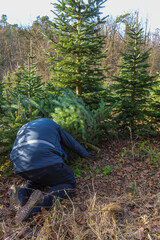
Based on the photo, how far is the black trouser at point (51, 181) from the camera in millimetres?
2737

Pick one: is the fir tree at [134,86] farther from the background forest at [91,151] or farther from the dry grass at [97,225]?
the dry grass at [97,225]

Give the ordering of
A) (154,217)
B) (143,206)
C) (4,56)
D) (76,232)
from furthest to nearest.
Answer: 1. (4,56)
2. (143,206)
3. (154,217)
4. (76,232)

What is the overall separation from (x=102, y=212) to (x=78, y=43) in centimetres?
472

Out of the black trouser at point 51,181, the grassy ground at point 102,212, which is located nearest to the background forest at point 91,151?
the grassy ground at point 102,212

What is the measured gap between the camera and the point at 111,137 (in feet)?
18.4

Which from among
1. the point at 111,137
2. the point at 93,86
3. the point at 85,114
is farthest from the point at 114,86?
the point at 85,114

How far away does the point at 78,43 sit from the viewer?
5219 millimetres

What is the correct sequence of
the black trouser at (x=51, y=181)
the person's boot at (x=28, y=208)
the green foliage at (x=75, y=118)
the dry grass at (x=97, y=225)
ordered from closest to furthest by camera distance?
the dry grass at (x=97, y=225), the person's boot at (x=28, y=208), the black trouser at (x=51, y=181), the green foliage at (x=75, y=118)

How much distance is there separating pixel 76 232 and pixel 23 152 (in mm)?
1454

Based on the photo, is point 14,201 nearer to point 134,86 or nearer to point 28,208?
point 28,208

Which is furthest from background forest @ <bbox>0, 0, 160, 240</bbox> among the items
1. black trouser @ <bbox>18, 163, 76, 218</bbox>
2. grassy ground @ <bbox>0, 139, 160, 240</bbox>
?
black trouser @ <bbox>18, 163, 76, 218</bbox>

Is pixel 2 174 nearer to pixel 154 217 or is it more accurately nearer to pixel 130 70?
pixel 154 217

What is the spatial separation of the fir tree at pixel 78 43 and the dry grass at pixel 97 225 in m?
3.95

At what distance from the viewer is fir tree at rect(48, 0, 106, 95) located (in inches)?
211
